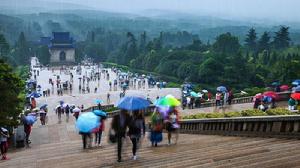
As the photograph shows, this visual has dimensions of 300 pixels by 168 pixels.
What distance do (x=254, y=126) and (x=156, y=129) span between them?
7.38 feet

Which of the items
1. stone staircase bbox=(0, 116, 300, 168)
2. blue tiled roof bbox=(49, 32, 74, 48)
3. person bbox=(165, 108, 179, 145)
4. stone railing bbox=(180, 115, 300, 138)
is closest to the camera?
stone staircase bbox=(0, 116, 300, 168)

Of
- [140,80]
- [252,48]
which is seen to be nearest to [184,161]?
[140,80]

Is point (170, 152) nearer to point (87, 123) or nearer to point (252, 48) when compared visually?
point (87, 123)

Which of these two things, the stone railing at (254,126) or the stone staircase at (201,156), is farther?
the stone railing at (254,126)

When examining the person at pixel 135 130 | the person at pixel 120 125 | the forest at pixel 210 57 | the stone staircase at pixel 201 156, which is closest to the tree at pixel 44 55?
the forest at pixel 210 57

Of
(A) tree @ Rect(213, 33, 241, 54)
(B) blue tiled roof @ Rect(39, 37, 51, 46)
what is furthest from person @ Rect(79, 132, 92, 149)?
(B) blue tiled roof @ Rect(39, 37, 51, 46)

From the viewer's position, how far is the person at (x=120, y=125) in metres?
8.51

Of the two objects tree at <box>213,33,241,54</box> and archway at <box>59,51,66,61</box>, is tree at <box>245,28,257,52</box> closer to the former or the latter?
tree at <box>213,33,241,54</box>

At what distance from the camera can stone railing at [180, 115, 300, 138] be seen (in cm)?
788

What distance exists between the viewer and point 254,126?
29.3 ft

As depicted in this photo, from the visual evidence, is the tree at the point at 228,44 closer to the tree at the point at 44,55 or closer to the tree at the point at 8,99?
the tree at the point at 44,55

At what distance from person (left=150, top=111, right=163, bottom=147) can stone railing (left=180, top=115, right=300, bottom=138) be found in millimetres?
1356

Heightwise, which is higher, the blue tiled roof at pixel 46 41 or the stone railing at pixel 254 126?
the stone railing at pixel 254 126

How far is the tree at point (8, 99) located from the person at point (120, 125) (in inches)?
353
